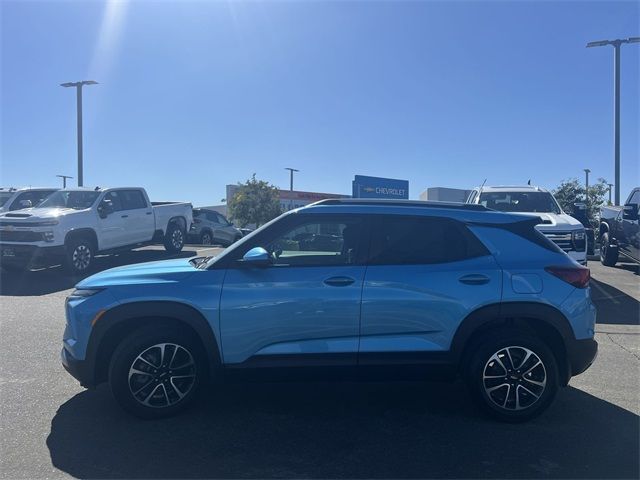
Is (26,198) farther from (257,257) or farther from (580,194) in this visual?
(580,194)

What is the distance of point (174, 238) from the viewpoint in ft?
53.2

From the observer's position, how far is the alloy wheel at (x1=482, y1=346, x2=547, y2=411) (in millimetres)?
4484

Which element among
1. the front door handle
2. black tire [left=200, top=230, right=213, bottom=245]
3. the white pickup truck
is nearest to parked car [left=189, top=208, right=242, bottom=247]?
black tire [left=200, top=230, right=213, bottom=245]

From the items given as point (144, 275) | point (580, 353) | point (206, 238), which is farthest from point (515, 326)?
point (206, 238)

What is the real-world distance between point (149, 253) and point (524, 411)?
14.0 meters

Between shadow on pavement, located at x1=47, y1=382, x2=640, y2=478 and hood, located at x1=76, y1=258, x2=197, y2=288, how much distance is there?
1.09m

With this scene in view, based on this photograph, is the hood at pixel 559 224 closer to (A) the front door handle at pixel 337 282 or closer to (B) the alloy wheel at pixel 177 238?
(A) the front door handle at pixel 337 282

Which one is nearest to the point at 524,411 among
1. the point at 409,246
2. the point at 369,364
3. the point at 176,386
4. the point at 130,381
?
the point at 369,364

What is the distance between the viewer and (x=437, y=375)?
4.52m

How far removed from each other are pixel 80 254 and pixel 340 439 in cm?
1010

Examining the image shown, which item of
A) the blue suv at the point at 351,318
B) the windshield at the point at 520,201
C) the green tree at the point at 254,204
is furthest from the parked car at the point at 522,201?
the green tree at the point at 254,204

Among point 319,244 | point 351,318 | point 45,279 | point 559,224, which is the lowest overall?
point 45,279

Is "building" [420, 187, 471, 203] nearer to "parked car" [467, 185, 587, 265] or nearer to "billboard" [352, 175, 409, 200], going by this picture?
"billboard" [352, 175, 409, 200]

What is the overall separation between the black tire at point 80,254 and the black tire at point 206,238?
8.36 m
